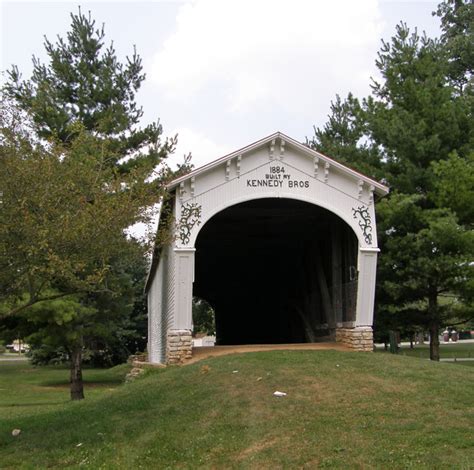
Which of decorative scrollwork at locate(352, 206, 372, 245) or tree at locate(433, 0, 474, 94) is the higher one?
tree at locate(433, 0, 474, 94)

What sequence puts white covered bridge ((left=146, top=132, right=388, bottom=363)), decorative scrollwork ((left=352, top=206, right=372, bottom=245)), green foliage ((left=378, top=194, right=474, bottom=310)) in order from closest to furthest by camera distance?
white covered bridge ((left=146, top=132, right=388, bottom=363))
decorative scrollwork ((left=352, top=206, right=372, bottom=245))
green foliage ((left=378, top=194, right=474, bottom=310))

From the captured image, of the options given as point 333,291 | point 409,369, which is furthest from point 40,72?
point 409,369

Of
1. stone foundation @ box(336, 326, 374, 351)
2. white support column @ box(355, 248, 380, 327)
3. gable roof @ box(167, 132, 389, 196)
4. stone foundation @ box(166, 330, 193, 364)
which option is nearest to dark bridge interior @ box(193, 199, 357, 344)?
white support column @ box(355, 248, 380, 327)

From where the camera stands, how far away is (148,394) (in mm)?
11883

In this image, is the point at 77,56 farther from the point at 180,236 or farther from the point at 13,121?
the point at 13,121

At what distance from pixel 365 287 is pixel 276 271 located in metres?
12.3

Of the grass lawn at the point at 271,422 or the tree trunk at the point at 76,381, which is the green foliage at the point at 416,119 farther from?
the tree trunk at the point at 76,381

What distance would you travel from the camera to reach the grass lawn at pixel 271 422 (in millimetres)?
7719

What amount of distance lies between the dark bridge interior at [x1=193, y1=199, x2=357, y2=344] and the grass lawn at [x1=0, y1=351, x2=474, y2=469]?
22.7ft

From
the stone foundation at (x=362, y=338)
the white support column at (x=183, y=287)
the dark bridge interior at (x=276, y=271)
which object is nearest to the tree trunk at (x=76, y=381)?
the white support column at (x=183, y=287)

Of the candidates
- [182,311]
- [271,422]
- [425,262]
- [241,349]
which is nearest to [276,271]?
[425,262]

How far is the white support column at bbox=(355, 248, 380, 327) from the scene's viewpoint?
1716cm

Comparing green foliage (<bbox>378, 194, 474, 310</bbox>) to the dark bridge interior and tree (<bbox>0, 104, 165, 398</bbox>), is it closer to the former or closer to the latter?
the dark bridge interior

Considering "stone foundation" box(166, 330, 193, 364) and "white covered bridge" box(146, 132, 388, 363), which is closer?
"stone foundation" box(166, 330, 193, 364)
